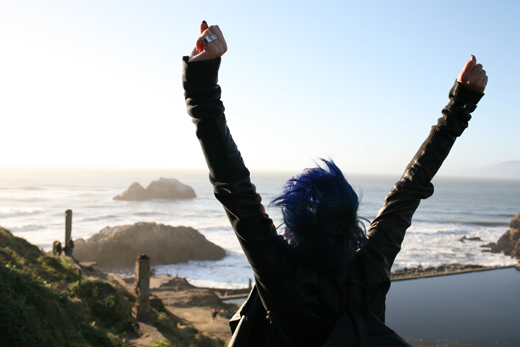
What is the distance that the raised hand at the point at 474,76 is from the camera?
143 centimetres

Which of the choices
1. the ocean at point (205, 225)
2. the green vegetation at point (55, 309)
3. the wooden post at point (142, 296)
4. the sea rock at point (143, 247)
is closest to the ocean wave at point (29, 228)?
the ocean at point (205, 225)

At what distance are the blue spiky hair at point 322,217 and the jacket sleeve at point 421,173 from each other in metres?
0.19

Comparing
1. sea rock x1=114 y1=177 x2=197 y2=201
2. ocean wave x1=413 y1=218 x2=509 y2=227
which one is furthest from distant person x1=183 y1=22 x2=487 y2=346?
sea rock x1=114 y1=177 x2=197 y2=201

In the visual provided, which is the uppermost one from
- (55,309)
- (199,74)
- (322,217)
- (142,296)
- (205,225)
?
(199,74)

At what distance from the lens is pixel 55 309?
531 cm

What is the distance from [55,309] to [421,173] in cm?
580

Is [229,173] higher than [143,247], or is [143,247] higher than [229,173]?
[229,173]

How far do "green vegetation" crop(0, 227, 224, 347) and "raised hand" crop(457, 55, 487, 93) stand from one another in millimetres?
5110

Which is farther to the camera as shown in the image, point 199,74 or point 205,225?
point 205,225

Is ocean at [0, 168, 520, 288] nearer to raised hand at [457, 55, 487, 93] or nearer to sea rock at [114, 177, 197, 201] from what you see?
sea rock at [114, 177, 197, 201]

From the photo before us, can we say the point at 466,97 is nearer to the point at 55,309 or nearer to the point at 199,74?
the point at 199,74

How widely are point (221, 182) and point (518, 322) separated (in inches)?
867

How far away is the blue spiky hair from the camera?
1.14 metres

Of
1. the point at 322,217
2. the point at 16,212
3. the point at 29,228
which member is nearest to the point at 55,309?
the point at 322,217
